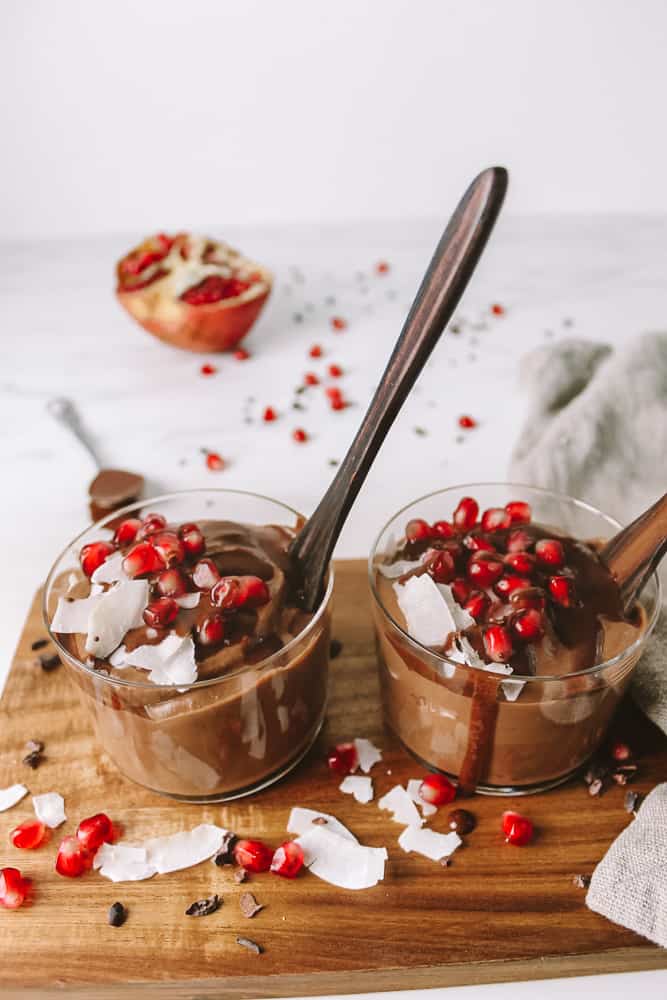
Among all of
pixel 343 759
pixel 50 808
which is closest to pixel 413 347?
pixel 343 759

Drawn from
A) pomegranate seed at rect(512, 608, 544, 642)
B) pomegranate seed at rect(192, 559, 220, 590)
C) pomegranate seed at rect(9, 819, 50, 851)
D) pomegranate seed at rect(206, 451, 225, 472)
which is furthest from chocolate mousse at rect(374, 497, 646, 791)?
pomegranate seed at rect(206, 451, 225, 472)

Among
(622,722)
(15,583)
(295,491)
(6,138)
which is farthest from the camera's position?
(6,138)

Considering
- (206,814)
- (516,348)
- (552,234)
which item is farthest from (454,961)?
(552,234)

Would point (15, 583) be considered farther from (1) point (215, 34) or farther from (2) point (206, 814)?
(1) point (215, 34)

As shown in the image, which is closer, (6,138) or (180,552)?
(180,552)

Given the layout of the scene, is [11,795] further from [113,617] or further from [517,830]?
[517,830]

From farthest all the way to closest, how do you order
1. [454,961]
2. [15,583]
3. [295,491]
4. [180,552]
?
[295,491] → [15,583] → [180,552] → [454,961]

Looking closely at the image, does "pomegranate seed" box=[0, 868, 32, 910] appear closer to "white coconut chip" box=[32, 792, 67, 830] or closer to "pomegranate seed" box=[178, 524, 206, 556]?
"white coconut chip" box=[32, 792, 67, 830]
